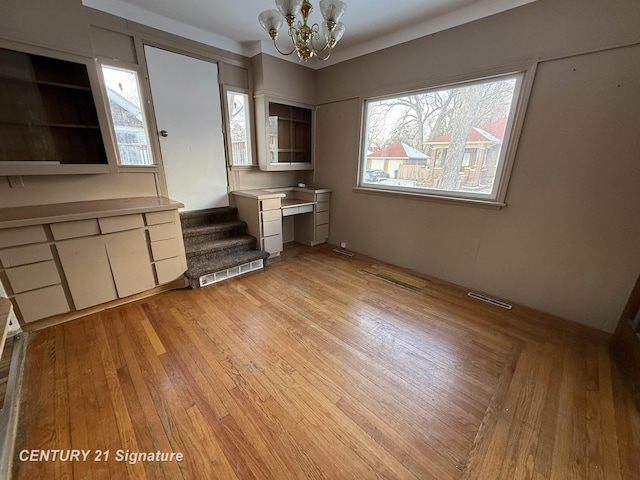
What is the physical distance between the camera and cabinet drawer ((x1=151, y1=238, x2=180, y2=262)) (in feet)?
8.14

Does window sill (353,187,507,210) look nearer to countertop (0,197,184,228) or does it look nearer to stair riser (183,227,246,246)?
stair riser (183,227,246,246)

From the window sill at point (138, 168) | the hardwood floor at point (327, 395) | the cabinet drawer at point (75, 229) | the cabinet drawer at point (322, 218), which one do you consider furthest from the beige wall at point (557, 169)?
the cabinet drawer at point (75, 229)

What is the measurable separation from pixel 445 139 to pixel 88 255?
3.56 meters

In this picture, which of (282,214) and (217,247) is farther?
(282,214)

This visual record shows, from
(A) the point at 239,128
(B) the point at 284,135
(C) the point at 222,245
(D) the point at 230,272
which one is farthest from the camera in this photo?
(B) the point at 284,135

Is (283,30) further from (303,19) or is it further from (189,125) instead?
(303,19)

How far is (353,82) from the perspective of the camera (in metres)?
3.35

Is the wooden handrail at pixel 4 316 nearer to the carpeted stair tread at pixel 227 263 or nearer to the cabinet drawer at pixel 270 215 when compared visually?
the carpeted stair tread at pixel 227 263

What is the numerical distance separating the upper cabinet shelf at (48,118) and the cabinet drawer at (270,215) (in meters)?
1.60

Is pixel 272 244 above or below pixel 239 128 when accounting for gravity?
below

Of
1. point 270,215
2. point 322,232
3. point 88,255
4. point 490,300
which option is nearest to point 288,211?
point 270,215

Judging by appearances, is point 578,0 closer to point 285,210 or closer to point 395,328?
point 395,328

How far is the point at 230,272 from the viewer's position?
299 centimetres

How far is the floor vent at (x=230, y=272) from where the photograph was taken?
280 cm
